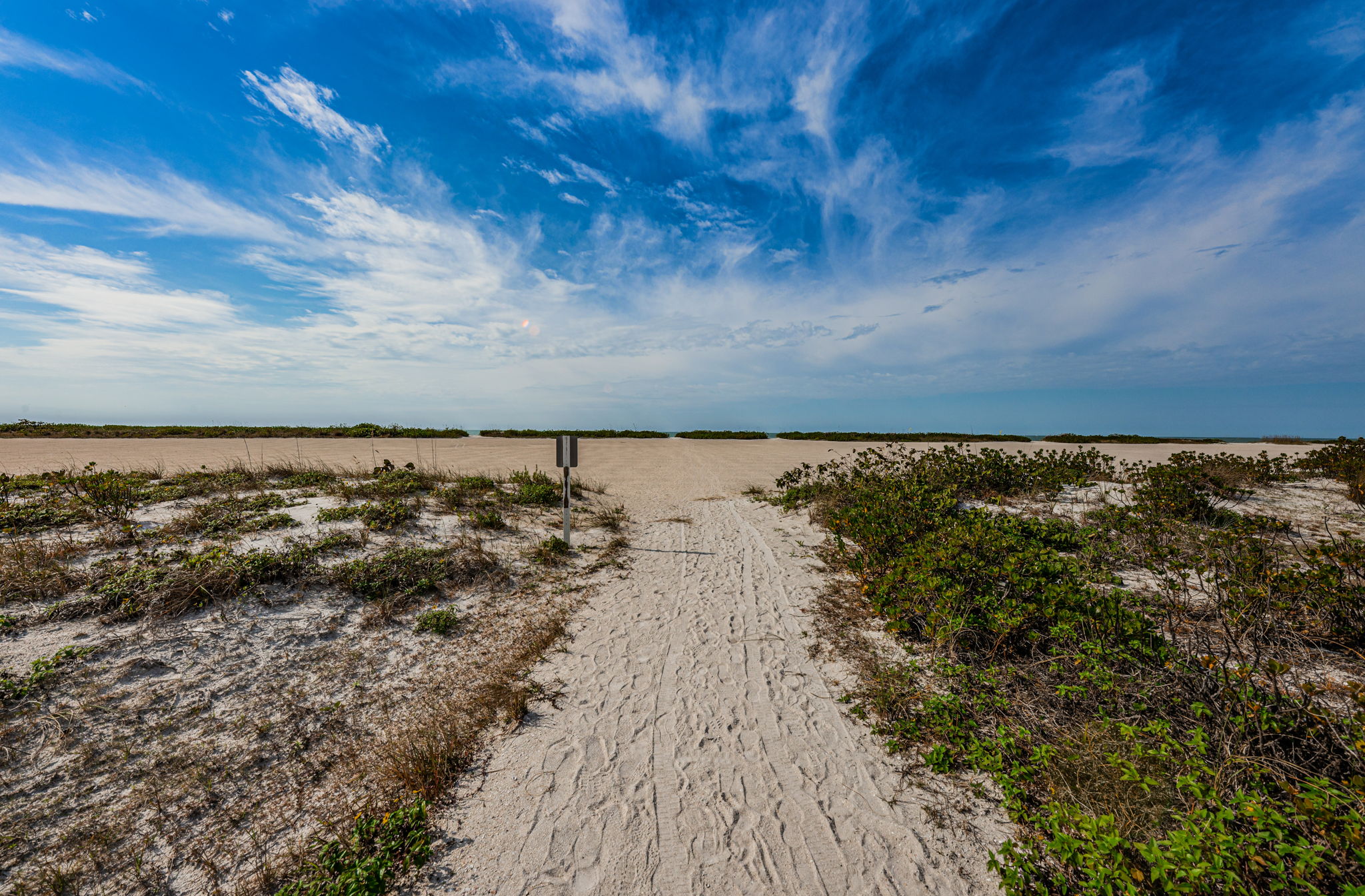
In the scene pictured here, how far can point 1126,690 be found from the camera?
373 cm

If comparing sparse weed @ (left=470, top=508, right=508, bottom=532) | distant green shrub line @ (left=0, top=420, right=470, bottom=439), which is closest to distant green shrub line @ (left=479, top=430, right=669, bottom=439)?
distant green shrub line @ (left=0, top=420, right=470, bottom=439)

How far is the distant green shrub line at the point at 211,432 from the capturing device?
2795 cm

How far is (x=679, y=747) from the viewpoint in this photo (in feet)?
12.6

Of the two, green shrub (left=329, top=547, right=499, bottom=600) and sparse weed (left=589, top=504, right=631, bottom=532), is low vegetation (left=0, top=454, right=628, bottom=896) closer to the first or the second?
green shrub (left=329, top=547, right=499, bottom=600)

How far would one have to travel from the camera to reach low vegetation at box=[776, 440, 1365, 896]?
2.22 m

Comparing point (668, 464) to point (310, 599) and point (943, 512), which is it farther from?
point (310, 599)

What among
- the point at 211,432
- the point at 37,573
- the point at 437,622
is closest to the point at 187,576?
the point at 37,573

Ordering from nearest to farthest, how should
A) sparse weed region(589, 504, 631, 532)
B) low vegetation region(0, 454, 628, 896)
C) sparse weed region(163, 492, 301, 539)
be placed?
low vegetation region(0, 454, 628, 896) → sparse weed region(163, 492, 301, 539) → sparse weed region(589, 504, 631, 532)

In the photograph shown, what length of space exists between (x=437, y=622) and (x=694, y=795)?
3.96 meters

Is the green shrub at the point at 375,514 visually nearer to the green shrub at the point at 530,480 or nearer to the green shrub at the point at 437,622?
the green shrub at the point at 437,622

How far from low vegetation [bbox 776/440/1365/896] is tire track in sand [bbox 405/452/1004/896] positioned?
0.48m

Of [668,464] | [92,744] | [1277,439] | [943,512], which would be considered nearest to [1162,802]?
[943,512]

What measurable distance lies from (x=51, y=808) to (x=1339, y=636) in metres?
10.6

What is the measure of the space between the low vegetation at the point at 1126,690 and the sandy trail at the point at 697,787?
0.44 metres
